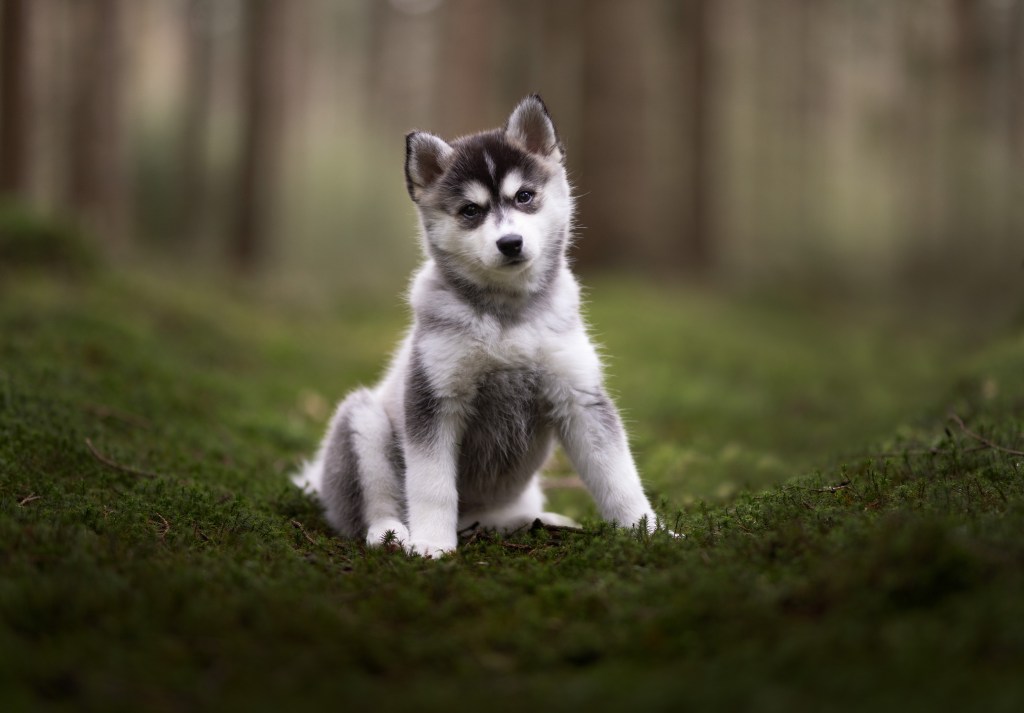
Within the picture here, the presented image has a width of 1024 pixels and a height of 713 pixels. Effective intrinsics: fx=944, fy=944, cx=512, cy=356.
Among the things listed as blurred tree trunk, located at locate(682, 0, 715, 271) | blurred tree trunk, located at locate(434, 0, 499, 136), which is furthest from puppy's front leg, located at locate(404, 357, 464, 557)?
blurred tree trunk, located at locate(682, 0, 715, 271)

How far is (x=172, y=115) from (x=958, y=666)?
33575 millimetres

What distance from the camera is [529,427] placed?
468cm

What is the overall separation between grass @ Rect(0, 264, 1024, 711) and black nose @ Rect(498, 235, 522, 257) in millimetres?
1350

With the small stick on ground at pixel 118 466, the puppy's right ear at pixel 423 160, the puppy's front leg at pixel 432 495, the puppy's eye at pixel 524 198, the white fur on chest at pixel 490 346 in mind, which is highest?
the puppy's right ear at pixel 423 160

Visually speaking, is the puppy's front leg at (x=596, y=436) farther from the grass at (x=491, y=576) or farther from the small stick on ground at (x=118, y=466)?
the small stick on ground at (x=118, y=466)

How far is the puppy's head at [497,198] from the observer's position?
14.7ft

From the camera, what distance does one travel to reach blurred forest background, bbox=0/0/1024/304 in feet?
54.4

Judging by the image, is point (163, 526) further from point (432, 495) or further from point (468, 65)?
point (468, 65)

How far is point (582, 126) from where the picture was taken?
55.1 ft

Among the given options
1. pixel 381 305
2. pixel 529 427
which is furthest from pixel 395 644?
pixel 381 305

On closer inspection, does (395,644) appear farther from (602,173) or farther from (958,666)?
(602,173)

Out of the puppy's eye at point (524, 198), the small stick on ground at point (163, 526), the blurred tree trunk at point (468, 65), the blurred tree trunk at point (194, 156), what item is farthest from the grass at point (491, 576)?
the blurred tree trunk at point (194, 156)

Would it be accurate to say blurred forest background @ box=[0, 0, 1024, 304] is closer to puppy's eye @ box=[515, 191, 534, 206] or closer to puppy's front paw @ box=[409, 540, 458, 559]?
puppy's eye @ box=[515, 191, 534, 206]

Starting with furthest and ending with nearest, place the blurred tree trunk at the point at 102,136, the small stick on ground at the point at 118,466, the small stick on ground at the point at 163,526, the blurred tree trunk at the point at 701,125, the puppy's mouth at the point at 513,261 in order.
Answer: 1. the blurred tree trunk at the point at 701,125
2. the blurred tree trunk at the point at 102,136
3. the small stick on ground at the point at 118,466
4. the puppy's mouth at the point at 513,261
5. the small stick on ground at the point at 163,526
